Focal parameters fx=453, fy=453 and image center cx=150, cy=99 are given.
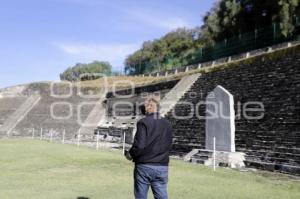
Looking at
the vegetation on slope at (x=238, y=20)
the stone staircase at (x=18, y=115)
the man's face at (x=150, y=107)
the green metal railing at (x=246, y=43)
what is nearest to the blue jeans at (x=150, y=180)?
the man's face at (x=150, y=107)

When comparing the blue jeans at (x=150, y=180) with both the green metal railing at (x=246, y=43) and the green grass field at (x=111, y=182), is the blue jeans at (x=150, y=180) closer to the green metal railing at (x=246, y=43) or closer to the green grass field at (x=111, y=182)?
the green grass field at (x=111, y=182)

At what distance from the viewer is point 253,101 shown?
640 inches

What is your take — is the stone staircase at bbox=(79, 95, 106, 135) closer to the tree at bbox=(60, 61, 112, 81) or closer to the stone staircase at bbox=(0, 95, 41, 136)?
the stone staircase at bbox=(0, 95, 41, 136)

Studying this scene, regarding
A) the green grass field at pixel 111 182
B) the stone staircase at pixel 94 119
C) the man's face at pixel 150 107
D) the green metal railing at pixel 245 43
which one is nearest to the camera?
the man's face at pixel 150 107

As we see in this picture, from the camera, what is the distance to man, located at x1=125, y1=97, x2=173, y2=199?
202 inches

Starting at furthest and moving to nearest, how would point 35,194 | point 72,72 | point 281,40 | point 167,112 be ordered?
point 72,72 < point 281,40 < point 167,112 < point 35,194

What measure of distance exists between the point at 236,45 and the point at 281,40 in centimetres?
467

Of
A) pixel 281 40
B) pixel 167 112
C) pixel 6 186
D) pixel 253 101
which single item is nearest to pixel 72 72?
pixel 281 40

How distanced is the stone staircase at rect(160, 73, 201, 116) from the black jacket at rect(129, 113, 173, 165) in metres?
16.4

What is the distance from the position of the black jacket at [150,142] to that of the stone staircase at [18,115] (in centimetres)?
2556

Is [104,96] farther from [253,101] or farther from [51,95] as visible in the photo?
[253,101]

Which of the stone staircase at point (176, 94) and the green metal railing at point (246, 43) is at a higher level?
the green metal railing at point (246, 43)

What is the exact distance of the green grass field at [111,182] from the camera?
812cm

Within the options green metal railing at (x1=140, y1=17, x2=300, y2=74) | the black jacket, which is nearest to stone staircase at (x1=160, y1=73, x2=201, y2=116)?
green metal railing at (x1=140, y1=17, x2=300, y2=74)
